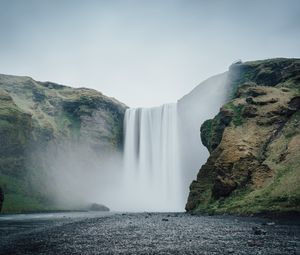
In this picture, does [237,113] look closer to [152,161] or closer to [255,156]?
[255,156]

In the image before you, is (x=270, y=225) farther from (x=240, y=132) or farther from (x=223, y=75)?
(x=223, y=75)

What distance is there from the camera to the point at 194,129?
147 metres

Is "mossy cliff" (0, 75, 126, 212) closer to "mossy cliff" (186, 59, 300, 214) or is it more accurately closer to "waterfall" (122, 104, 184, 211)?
"waterfall" (122, 104, 184, 211)

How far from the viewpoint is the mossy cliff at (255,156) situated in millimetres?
58500

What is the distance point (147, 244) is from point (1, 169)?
133428 mm

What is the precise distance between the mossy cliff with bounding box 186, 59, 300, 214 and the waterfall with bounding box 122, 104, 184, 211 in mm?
41073

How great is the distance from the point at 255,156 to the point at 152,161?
255 ft

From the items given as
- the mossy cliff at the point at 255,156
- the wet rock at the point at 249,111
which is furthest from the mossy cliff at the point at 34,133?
the wet rock at the point at 249,111

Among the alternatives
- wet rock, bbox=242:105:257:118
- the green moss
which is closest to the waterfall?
the green moss

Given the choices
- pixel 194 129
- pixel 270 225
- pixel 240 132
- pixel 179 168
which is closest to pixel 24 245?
pixel 270 225

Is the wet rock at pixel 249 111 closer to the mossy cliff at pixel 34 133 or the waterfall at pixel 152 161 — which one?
the waterfall at pixel 152 161

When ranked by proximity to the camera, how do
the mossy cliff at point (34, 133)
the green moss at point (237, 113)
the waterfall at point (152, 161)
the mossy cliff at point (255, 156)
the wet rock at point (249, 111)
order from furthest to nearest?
the mossy cliff at point (34, 133) → the waterfall at point (152, 161) → the green moss at point (237, 113) → the wet rock at point (249, 111) → the mossy cliff at point (255, 156)

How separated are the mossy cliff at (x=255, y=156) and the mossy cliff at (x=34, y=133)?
77.6 meters

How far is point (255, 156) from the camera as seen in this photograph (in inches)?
2862
